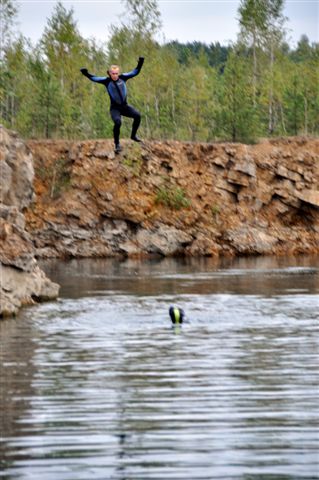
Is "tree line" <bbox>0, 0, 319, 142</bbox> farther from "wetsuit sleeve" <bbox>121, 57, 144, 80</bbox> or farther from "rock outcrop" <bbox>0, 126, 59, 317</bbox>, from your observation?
"wetsuit sleeve" <bbox>121, 57, 144, 80</bbox>

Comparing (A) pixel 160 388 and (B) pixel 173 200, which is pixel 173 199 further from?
(A) pixel 160 388

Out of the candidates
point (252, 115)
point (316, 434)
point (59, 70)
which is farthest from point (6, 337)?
point (59, 70)

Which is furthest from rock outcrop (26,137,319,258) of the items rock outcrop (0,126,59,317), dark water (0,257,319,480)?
dark water (0,257,319,480)

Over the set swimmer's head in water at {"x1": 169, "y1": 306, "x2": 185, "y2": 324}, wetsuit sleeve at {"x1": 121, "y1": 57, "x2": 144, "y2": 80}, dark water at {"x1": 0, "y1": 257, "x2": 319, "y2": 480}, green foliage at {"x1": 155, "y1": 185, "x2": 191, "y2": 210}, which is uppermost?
wetsuit sleeve at {"x1": 121, "y1": 57, "x2": 144, "y2": 80}

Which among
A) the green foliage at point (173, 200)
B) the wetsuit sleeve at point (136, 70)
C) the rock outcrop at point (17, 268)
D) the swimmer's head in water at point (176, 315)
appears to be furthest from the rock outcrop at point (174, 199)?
the wetsuit sleeve at point (136, 70)

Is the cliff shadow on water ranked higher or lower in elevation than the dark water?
higher

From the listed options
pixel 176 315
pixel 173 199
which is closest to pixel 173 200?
pixel 173 199

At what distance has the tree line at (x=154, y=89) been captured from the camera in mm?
82875

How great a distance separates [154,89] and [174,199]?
17760 millimetres

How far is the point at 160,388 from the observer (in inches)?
876

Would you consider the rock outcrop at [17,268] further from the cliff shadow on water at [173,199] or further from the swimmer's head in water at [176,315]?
the cliff shadow on water at [173,199]

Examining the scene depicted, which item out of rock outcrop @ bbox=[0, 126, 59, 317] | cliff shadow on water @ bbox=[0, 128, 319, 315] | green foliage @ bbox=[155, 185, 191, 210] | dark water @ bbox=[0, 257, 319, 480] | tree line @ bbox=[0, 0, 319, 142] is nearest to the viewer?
dark water @ bbox=[0, 257, 319, 480]

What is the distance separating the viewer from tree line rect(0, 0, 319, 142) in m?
82.9

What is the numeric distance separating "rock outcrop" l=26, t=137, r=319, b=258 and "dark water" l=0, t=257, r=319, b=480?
2866cm
